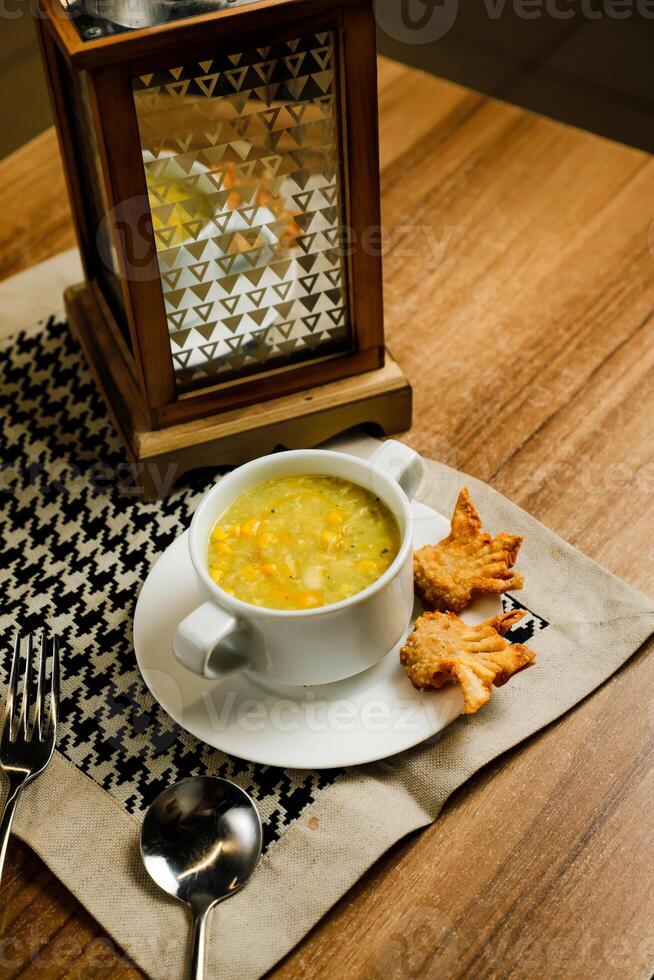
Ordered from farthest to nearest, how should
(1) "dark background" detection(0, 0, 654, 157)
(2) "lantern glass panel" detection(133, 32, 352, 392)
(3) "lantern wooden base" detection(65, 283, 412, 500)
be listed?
(1) "dark background" detection(0, 0, 654, 157) → (3) "lantern wooden base" detection(65, 283, 412, 500) → (2) "lantern glass panel" detection(133, 32, 352, 392)

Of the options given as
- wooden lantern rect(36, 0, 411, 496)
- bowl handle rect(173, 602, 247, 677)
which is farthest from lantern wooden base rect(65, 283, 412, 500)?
bowl handle rect(173, 602, 247, 677)

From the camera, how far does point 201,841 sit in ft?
2.56

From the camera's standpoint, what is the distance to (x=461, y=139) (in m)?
1.44

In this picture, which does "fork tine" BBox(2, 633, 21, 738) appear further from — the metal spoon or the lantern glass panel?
the lantern glass panel

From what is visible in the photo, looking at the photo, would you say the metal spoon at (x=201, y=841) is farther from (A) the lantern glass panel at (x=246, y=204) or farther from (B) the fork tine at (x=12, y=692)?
(A) the lantern glass panel at (x=246, y=204)

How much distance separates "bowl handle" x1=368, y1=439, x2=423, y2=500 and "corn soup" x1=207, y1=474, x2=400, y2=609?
0.08 feet

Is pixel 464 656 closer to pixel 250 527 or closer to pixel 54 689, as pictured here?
pixel 250 527

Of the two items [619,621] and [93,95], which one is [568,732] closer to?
[619,621]

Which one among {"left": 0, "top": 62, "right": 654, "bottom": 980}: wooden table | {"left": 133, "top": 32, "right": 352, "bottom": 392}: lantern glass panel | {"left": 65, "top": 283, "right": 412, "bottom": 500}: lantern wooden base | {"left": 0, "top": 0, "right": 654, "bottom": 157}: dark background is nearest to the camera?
{"left": 0, "top": 62, "right": 654, "bottom": 980}: wooden table

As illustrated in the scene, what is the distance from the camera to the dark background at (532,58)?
2.07m

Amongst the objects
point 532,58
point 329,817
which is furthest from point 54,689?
point 532,58

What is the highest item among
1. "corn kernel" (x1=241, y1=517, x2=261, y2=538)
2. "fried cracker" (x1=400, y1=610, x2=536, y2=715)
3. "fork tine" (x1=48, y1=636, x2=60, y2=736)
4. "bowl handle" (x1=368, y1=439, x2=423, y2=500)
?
"bowl handle" (x1=368, y1=439, x2=423, y2=500)

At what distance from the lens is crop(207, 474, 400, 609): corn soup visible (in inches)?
32.5

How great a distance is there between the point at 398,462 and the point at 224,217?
260 mm
